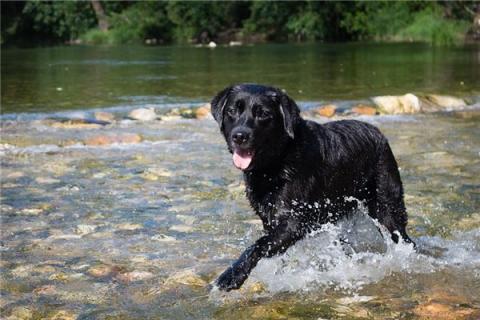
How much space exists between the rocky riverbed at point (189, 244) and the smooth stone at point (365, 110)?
3.13 meters

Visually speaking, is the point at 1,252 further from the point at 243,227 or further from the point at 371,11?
the point at 371,11

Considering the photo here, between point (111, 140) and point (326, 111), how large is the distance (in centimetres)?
495

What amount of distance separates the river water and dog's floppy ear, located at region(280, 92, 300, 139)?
0.94m

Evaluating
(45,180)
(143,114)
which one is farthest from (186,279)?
(143,114)

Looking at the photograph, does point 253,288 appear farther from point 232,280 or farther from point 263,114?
point 263,114

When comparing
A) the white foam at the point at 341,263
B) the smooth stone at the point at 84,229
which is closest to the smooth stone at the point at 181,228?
the smooth stone at the point at 84,229

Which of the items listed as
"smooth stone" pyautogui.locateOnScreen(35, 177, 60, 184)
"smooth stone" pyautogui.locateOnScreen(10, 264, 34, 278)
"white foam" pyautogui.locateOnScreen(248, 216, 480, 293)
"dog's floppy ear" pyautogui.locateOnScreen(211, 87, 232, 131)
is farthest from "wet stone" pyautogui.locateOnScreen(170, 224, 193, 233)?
"smooth stone" pyautogui.locateOnScreen(35, 177, 60, 184)

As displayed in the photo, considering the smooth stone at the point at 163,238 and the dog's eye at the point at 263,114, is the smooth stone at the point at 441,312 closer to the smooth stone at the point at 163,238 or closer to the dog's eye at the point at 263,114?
the dog's eye at the point at 263,114

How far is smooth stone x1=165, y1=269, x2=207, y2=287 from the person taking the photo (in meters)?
5.17

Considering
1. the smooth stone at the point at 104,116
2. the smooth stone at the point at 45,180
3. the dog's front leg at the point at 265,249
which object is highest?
the dog's front leg at the point at 265,249

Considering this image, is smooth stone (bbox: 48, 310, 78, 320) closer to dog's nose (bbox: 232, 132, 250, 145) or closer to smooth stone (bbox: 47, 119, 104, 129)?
dog's nose (bbox: 232, 132, 250, 145)

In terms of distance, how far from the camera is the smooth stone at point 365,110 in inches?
560

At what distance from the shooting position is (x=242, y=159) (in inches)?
192

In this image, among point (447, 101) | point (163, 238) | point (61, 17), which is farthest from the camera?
point (61, 17)
